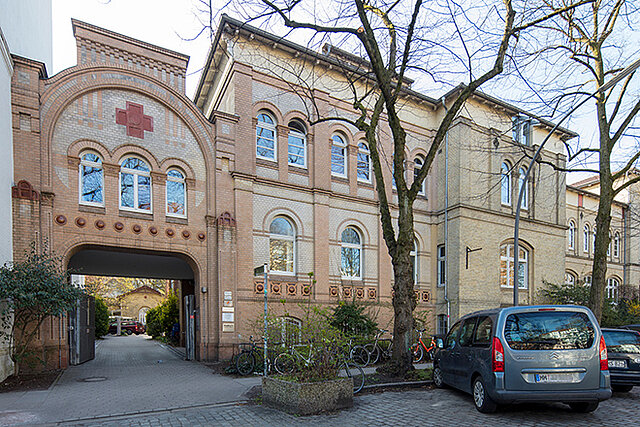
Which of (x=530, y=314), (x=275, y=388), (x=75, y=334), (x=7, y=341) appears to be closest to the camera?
(x=530, y=314)

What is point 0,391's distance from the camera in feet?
29.6

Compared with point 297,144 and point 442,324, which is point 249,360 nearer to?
point 297,144

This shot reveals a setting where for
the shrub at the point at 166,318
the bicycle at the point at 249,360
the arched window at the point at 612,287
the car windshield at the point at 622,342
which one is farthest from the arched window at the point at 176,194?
the arched window at the point at 612,287

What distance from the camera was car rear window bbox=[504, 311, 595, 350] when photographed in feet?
21.0

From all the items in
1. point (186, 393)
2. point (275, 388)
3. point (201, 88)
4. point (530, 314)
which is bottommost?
point (186, 393)

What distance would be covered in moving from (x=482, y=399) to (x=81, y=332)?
12607mm

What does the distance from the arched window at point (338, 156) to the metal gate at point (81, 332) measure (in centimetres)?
1004

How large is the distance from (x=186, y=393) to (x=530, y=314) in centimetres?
689

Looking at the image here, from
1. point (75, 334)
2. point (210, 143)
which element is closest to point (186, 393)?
point (75, 334)

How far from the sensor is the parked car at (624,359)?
26.2 ft

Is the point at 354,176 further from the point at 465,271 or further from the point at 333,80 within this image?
the point at 465,271

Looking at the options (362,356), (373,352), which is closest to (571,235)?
(373,352)

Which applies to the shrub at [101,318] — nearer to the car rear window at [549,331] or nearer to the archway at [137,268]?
the archway at [137,268]

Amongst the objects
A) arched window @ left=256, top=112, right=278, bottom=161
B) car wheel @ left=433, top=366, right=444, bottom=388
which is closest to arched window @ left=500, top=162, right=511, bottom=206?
arched window @ left=256, top=112, right=278, bottom=161
